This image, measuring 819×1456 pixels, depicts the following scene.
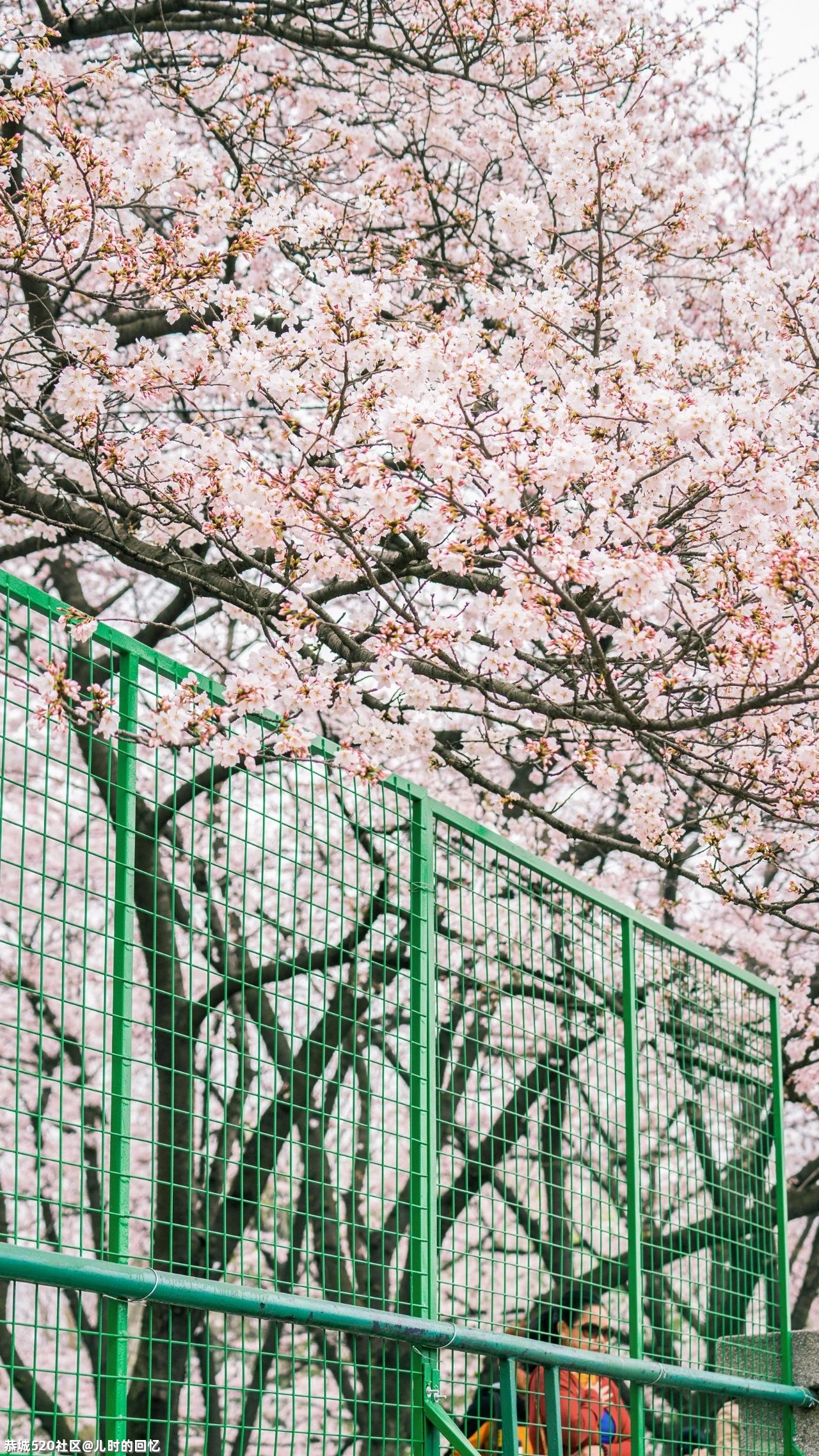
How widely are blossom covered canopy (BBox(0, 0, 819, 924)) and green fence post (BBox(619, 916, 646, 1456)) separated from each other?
0.43m

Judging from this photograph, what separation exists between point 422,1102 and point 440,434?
1.78 meters

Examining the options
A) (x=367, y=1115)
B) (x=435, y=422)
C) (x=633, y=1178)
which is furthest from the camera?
(x=633, y=1178)

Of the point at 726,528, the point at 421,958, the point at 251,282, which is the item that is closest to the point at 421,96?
the point at 251,282

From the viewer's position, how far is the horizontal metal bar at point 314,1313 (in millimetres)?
2520

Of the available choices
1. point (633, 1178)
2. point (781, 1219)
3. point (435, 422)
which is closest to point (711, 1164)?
point (781, 1219)

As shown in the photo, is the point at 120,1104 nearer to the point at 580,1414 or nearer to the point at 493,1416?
the point at 493,1416

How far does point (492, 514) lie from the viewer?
4121mm

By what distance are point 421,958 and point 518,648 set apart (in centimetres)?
98

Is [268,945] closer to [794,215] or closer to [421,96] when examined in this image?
[421,96]

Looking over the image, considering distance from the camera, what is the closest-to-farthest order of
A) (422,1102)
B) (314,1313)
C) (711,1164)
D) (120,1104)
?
(120,1104) < (314,1313) < (422,1102) < (711,1164)

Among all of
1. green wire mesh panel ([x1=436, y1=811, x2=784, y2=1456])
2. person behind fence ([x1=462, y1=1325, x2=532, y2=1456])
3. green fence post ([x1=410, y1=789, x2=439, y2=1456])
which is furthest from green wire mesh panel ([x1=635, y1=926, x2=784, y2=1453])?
green fence post ([x1=410, y1=789, x2=439, y2=1456])

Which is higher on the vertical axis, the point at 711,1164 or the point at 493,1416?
the point at 711,1164

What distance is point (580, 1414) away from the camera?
14.4 ft

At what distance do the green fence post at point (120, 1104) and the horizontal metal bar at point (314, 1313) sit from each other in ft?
0.25
